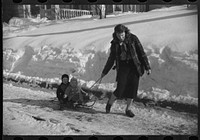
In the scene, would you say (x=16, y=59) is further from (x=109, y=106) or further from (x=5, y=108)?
(x=109, y=106)

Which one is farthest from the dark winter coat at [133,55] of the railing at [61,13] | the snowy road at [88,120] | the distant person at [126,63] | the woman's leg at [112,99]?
the railing at [61,13]

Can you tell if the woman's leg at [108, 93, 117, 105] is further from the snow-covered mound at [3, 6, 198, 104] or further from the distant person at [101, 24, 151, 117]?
the snow-covered mound at [3, 6, 198, 104]

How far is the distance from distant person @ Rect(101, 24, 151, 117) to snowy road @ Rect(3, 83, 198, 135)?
6.1 inches

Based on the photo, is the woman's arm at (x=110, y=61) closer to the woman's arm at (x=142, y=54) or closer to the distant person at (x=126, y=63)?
the distant person at (x=126, y=63)

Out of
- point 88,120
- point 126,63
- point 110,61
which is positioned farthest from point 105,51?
point 88,120

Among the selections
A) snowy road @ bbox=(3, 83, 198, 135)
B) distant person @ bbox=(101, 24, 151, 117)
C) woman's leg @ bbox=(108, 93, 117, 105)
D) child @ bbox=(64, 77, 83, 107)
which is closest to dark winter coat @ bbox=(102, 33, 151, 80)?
Result: distant person @ bbox=(101, 24, 151, 117)

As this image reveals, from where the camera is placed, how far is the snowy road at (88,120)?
14.0 feet

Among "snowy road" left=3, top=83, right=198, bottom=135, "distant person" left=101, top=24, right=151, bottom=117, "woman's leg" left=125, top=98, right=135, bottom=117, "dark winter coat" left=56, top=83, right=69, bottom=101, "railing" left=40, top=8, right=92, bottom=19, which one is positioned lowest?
"snowy road" left=3, top=83, right=198, bottom=135

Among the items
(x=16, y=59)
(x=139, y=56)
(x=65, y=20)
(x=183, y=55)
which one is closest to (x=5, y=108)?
(x=16, y=59)

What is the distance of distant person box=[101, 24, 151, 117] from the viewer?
438 cm

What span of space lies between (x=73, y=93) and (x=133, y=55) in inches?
45.6

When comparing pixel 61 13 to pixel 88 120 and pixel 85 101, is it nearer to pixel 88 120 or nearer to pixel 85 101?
pixel 85 101

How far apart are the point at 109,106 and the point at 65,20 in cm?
174

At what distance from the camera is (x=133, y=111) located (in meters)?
4.37
